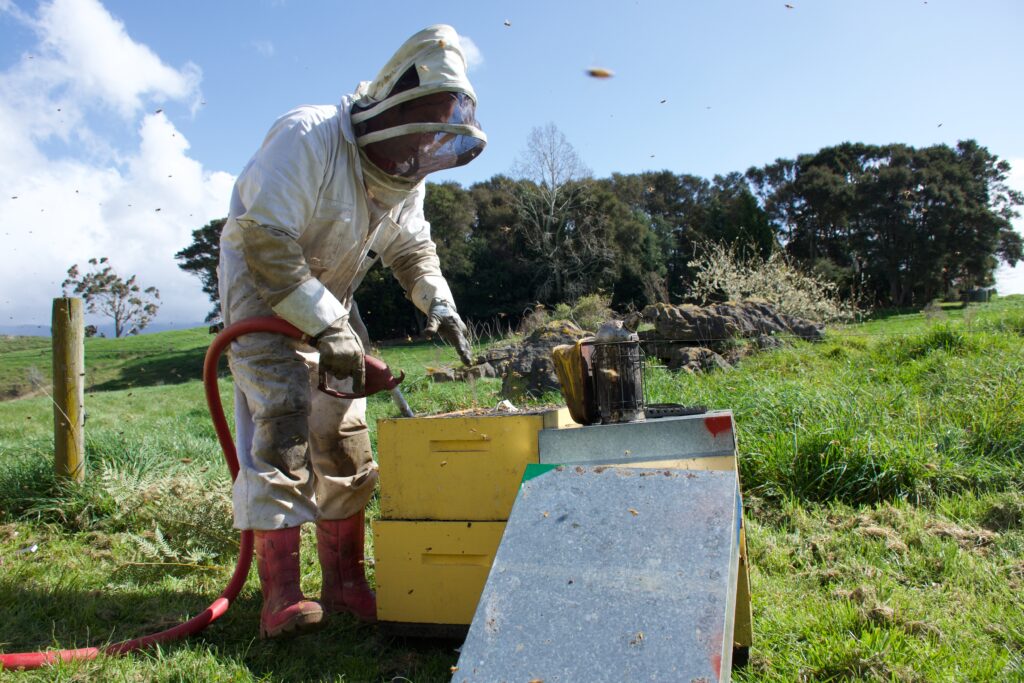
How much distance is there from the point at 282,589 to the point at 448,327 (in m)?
1.37

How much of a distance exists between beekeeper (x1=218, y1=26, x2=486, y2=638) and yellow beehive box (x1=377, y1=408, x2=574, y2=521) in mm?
320

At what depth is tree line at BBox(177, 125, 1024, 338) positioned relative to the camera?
2712 cm

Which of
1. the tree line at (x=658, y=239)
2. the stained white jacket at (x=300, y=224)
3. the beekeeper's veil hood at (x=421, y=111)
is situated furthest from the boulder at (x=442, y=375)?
the tree line at (x=658, y=239)

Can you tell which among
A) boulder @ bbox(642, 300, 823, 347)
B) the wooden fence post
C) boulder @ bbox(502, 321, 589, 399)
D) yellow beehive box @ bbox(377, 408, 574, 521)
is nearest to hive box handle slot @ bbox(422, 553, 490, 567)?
yellow beehive box @ bbox(377, 408, 574, 521)

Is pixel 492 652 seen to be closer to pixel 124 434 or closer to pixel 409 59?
pixel 409 59

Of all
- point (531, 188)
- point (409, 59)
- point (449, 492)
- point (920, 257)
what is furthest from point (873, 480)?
point (920, 257)

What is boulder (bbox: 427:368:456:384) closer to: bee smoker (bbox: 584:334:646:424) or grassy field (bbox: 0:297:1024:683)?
grassy field (bbox: 0:297:1024:683)

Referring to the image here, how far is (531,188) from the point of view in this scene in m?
27.6

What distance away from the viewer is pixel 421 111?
279 cm

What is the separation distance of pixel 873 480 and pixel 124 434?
5.42 meters

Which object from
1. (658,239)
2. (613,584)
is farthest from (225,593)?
(658,239)

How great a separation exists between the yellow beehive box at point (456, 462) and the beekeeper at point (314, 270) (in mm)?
320

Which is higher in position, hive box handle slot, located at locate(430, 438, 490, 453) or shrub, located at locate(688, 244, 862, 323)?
shrub, located at locate(688, 244, 862, 323)

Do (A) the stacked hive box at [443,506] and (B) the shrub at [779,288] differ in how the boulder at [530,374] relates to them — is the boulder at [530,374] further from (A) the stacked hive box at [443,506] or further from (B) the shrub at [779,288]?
(B) the shrub at [779,288]
